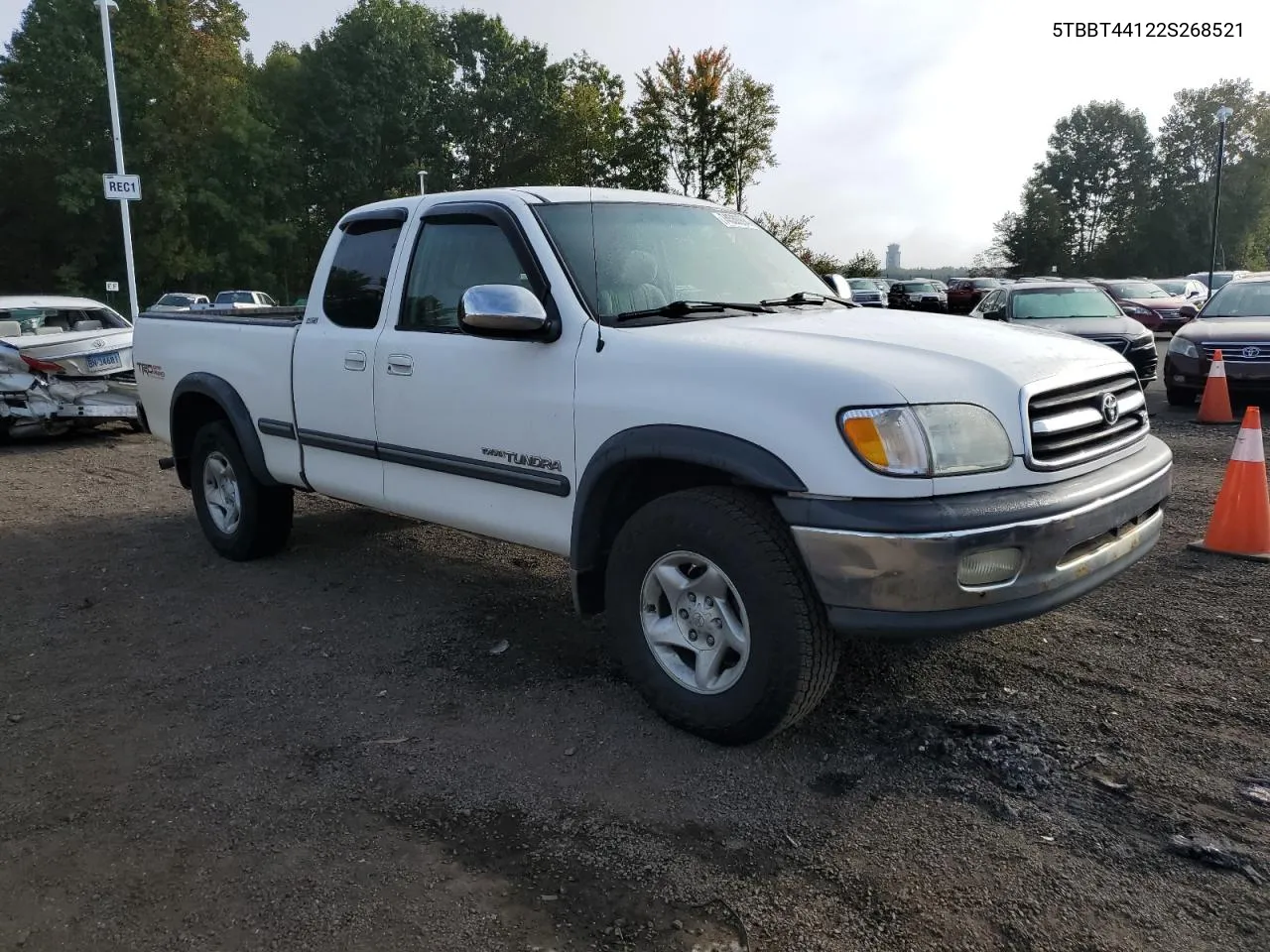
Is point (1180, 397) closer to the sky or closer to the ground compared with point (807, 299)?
closer to the ground

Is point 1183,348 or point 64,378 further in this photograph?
point 1183,348

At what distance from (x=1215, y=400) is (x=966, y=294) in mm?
23928

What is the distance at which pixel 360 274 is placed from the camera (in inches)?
195

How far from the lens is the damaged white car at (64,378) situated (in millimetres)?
10172

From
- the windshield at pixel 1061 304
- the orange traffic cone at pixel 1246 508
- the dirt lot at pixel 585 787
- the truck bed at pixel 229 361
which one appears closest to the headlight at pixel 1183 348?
the windshield at pixel 1061 304

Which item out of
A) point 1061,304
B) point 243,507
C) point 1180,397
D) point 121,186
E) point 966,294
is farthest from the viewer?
point 966,294

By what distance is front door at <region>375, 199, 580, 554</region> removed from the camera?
12.7ft

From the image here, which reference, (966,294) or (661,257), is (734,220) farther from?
(966,294)

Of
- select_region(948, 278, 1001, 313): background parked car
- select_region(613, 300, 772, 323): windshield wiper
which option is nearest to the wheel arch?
select_region(613, 300, 772, 323): windshield wiper

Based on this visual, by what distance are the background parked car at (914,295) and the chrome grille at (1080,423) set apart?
2401 centimetres

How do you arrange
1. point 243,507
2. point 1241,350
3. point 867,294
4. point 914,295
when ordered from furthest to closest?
point 914,295
point 867,294
point 1241,350
point 243,507

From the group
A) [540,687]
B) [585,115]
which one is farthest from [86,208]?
[540,687]

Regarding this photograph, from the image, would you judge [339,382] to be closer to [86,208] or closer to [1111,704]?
[1111,704]

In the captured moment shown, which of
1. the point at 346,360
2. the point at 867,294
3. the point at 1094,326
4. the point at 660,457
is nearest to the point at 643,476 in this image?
the point at 660,457
